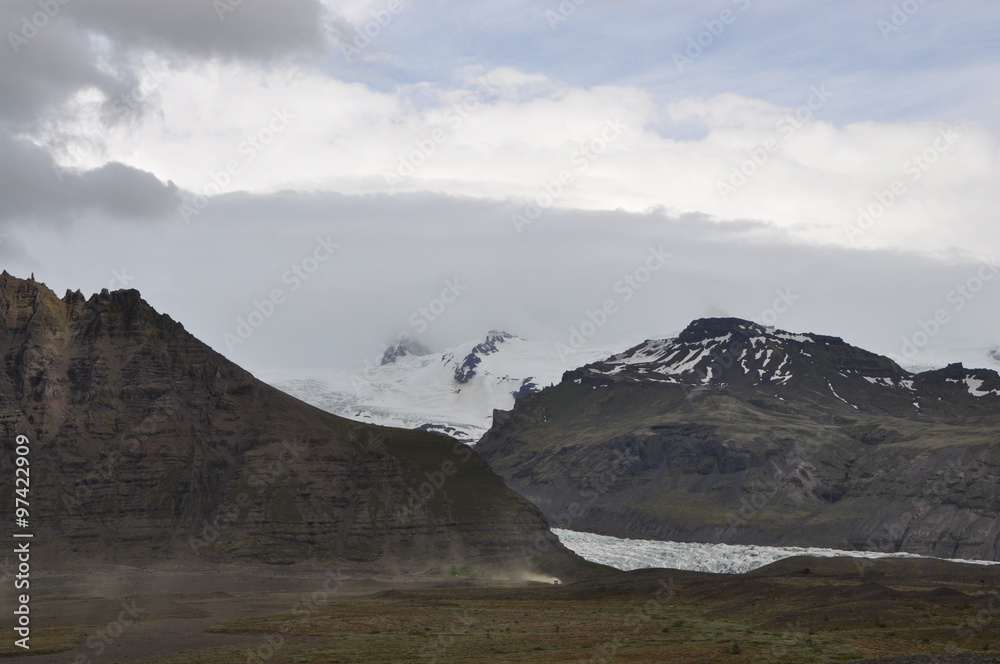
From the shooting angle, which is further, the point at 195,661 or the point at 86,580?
the point at 86,580

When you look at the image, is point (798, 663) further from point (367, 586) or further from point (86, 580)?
point (86, 580)

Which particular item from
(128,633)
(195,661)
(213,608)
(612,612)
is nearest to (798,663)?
(195,661)

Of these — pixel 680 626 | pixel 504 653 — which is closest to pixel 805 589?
pixel 680 626

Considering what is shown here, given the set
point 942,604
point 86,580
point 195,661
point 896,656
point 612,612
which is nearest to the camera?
point 896,656

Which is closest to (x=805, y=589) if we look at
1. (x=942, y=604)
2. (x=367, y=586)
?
(x=942, y=604)

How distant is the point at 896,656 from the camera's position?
86.1 m

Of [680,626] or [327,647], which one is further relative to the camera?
[680,626]

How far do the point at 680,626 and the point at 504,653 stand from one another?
1151 inches

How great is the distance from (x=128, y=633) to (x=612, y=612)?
55.3m

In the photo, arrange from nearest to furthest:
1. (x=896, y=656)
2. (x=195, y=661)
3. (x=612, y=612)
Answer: (x=896, y=656) → (x=195, y=661) → (x=612, y=612)

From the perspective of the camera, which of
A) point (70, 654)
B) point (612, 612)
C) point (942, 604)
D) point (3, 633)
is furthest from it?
point (612, 612)

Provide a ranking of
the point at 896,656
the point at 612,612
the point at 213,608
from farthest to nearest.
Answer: the point at 213,608 < the point at 612,612 < the point at 896,656

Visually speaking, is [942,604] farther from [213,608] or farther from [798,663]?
[213,608]

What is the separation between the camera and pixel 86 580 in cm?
18688
